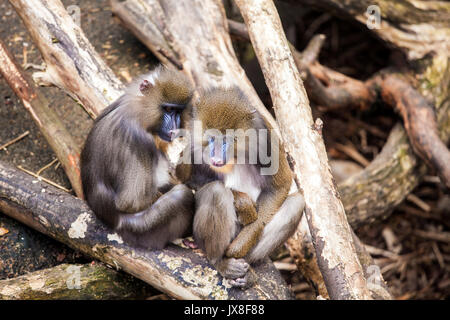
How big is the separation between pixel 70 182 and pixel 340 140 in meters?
3.52

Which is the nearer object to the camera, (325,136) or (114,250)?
(114,250)

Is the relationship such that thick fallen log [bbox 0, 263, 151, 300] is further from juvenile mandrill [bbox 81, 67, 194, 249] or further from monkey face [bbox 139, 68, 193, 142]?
monkey face [bbox 139, 68, 193, 142]

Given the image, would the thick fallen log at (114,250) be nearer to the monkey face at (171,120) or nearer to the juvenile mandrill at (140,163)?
the juvenile mandrill at (140,163)

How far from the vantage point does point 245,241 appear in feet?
10.4

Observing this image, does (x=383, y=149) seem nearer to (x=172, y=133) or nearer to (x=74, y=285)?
(x=172, y=133)

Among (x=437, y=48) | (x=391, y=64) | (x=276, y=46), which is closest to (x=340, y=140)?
(x=391, y=64)

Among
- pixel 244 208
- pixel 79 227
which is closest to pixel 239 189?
pixel 244 208

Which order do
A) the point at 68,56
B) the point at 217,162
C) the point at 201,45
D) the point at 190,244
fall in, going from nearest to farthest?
the point at 217,162 → the point at 190,244 → the point at 68,56 → the point at 201,45

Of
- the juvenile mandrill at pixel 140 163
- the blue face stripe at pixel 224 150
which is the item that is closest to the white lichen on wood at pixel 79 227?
the juvenile mandrill at pixel 140 163

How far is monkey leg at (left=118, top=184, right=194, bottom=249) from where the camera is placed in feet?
10.5

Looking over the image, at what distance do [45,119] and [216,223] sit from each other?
1929 millimetres

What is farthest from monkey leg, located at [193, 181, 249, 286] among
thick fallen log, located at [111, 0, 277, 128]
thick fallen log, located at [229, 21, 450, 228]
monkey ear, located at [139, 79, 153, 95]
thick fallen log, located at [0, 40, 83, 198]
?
thick fallen log, located at [229, 21, 450, 228]

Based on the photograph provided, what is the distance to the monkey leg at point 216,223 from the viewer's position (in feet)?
10.3
